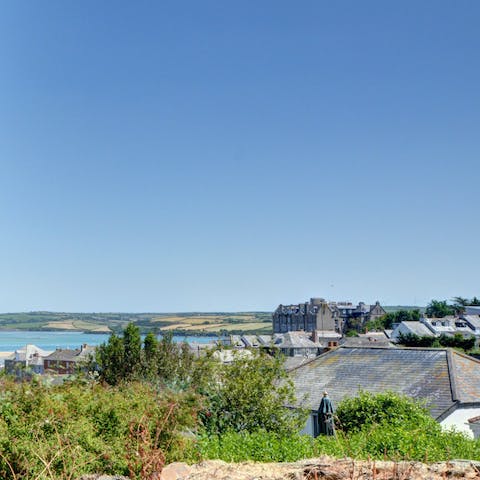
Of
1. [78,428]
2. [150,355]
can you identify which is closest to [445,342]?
[150,355]

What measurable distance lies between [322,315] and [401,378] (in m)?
132

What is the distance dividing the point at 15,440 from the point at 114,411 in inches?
102

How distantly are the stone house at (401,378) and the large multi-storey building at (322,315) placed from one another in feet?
414

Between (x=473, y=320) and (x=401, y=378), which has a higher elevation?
(x=401, y=378)

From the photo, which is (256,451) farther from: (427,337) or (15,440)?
(427,337)

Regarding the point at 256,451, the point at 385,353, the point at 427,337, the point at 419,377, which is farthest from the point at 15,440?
the point at 427,337

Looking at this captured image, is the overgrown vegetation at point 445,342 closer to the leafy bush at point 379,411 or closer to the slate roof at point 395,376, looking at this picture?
the slate roof at point 395,376

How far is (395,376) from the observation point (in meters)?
26.0

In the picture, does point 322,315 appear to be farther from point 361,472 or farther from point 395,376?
point 361,472

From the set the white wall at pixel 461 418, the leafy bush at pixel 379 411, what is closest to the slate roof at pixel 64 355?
the white wall at pixel 461 418

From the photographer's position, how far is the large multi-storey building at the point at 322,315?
156250 mm

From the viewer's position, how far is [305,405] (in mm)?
25781

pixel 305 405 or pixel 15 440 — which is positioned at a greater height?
pixel 15 440

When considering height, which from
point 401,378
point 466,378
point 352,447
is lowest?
point 401,378
